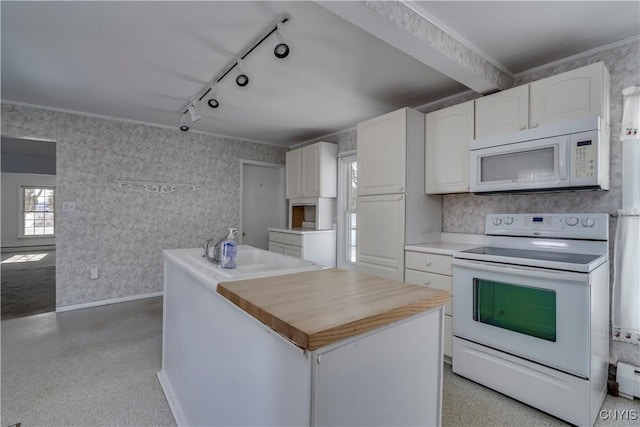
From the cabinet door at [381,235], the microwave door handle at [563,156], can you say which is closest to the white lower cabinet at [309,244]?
the cabinet door at [381,235]

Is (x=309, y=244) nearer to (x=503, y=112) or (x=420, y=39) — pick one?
(x=503, y=112)

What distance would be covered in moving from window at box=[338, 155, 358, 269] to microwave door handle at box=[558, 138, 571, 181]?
2.38 metres

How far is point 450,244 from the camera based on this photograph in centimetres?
262

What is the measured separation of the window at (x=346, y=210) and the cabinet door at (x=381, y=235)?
98cm

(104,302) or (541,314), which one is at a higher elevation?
(541,314)

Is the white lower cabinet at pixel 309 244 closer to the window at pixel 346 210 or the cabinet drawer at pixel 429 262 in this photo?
the window at pixel 346 210

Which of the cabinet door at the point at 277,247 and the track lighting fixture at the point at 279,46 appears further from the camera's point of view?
the cabinet door at the point at 277,247

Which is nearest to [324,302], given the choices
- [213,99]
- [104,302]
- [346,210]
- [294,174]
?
[213,99]

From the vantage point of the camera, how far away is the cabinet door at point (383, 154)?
2.60 meters

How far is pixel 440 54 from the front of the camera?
179cm

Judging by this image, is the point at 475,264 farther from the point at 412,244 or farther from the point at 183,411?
the point at 183,411

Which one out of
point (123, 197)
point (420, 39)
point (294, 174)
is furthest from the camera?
point (294, 174)

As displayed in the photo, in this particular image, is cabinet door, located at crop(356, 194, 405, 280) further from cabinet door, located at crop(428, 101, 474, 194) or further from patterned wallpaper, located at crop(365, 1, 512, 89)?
patterned wallpaper, located at crop(365, 1, 512, 89)

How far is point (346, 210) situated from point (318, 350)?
11.2 ft
